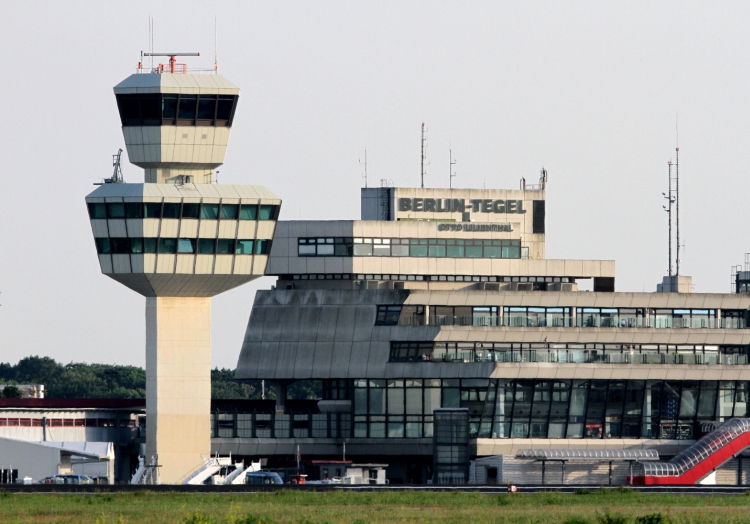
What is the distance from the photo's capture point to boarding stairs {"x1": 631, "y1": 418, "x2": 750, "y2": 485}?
11800 centimetres

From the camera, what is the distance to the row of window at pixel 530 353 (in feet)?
414

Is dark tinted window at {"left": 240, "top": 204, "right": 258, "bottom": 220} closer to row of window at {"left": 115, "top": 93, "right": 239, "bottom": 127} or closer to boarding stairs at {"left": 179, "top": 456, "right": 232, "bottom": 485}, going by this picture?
row of window at {"left": 115, "top": 93, "right": 239, "bottom": 127}

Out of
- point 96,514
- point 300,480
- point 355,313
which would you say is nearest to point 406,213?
point 355,313

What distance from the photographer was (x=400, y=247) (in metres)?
129

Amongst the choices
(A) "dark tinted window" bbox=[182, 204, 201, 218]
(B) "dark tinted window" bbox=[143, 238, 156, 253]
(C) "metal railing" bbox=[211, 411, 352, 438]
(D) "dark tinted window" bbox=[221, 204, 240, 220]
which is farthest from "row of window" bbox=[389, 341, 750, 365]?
(B) "dark tinted window" bbox=[143, 238, 156, 253]

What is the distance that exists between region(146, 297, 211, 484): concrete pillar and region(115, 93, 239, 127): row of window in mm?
12734

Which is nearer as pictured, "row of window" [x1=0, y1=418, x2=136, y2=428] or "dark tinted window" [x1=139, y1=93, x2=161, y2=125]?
"dark tinted window" [x1=139, y1=93, x2=161, y2=125]

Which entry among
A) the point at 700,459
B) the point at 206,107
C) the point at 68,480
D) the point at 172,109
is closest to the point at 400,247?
the point at 206,107

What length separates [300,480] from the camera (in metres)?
114

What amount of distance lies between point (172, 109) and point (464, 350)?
1146 inches

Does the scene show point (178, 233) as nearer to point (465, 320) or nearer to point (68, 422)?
point (68, 422)

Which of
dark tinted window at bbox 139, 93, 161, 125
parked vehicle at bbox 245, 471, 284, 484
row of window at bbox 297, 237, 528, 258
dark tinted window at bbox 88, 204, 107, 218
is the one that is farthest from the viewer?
row of window at bbox 297, 237, 528, 258

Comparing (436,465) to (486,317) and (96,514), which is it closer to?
(486,317)

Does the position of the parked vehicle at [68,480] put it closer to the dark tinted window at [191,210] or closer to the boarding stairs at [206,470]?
the boarding stairs at [206,470]
